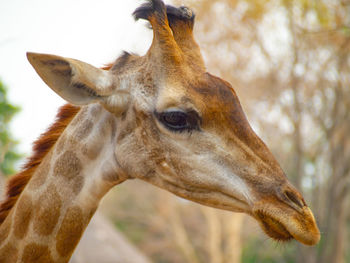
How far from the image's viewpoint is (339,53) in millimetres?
9156

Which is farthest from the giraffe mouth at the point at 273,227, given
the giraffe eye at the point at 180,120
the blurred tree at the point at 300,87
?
the blurred tree at the point at 300,87

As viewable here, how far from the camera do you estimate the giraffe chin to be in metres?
2.47

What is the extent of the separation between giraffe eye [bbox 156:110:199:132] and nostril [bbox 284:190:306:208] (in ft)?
2.62

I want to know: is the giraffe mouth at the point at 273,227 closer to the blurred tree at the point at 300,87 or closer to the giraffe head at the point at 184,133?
the giraffe head at the point at 184,133

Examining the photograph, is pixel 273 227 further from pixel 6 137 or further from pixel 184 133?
pixel 6 137

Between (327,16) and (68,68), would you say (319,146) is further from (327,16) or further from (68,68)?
(68,68)

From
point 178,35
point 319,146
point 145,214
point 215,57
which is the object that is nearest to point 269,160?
point 178,35

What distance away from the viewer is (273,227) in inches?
102

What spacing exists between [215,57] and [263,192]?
1040 cm

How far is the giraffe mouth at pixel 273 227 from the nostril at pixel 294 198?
0.58 ft

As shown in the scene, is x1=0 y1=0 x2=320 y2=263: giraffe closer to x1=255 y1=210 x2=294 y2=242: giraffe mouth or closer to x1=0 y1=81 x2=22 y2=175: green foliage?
x1=255 y1=210 x2=294 y2=242: giraffe mouth

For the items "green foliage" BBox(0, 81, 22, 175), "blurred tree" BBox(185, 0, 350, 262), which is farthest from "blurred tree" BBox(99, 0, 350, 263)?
"green foliage" BBox(0, 81, 22, 175)

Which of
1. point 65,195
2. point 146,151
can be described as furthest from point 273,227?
point 65,195

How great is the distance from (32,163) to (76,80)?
1.07 m
